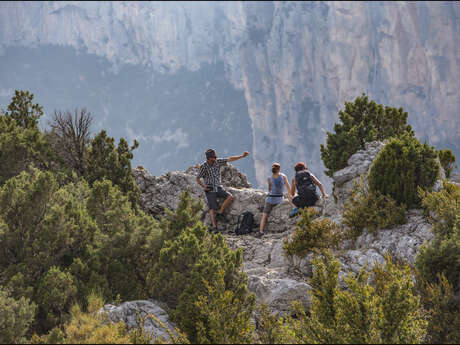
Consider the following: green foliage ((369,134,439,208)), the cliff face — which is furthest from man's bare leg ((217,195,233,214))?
the cliff face

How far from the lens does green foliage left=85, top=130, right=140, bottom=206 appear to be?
11.2m

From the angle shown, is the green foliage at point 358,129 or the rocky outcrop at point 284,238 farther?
the green foliage at point 358,129

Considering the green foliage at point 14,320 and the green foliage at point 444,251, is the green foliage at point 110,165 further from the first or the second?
the green foliage at point 444,251

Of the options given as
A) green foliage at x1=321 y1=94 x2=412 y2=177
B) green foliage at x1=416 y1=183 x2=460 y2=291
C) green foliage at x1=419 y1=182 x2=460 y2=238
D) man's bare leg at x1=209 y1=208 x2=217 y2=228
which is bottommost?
green foliage at x1=416 y1=183 x2=460 y2=291

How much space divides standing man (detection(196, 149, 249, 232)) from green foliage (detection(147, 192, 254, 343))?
13.5ft

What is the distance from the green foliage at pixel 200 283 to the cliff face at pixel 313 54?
233ft

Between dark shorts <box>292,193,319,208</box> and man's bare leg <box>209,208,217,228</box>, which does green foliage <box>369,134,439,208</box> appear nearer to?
dark shorts <box>292,193,319,208</box>

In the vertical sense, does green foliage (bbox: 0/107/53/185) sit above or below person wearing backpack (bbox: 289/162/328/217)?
above

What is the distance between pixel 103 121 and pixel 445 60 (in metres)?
107

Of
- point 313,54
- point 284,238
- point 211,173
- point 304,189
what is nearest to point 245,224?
point 211,173

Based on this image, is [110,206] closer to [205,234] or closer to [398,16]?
[205,234]

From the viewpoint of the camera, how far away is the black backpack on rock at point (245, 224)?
9695 millimetres

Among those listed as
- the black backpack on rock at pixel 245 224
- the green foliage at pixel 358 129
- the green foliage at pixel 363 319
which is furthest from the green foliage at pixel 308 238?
the green foliage at pixel 358 129

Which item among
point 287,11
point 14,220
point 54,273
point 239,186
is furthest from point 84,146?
point 287,11
